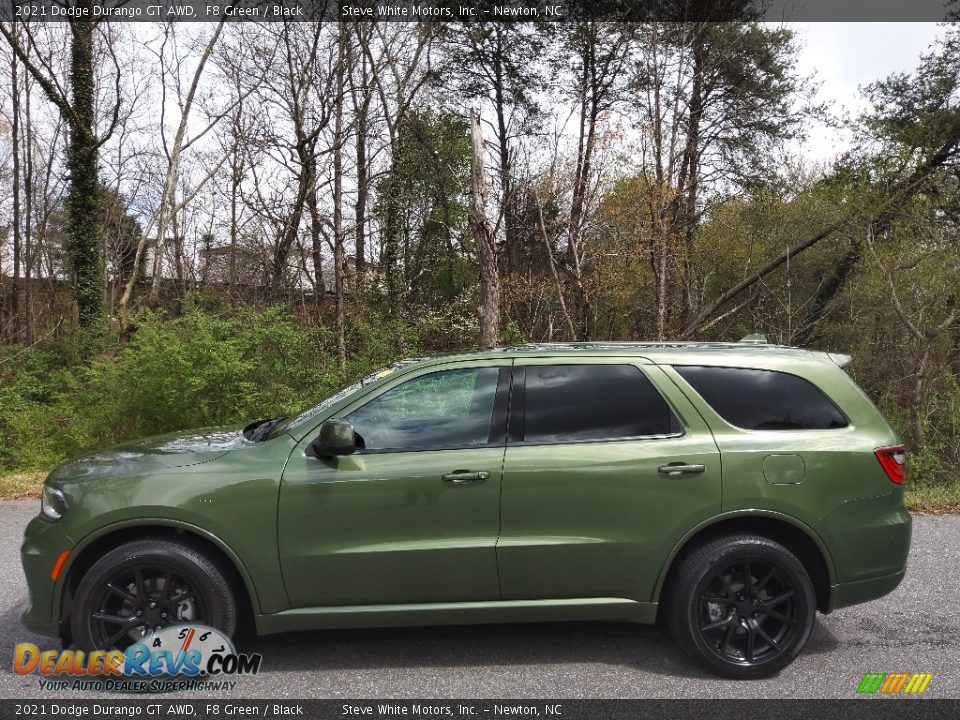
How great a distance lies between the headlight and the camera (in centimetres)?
366

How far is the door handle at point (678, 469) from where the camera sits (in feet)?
12.3

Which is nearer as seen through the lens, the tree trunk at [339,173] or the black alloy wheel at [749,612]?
the black alloy wheel at [749,612]

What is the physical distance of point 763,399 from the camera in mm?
3986

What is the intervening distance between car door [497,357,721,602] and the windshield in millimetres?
851

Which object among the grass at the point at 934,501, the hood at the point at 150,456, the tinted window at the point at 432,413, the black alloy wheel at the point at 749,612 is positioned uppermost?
the tinted window at the point at 432,413

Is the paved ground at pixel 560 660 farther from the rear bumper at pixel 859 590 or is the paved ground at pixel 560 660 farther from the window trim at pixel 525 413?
the window trim at pixel 525 413

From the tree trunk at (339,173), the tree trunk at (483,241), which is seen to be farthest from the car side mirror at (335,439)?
the tree trunk at (339,173)

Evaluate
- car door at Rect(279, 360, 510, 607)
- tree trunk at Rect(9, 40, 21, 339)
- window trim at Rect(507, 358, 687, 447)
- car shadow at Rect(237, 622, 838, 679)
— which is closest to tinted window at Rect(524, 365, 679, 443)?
window trim at Rect(507, 358, 687, 447)

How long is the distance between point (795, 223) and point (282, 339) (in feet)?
53.8

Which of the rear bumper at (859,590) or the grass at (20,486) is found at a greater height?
the rear bumper at (859,590)

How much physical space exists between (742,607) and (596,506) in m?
0.96

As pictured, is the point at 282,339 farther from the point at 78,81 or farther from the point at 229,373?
the point at 78,81

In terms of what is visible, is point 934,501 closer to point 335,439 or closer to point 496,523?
point 496,523

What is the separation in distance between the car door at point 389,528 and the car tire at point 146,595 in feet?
1.26
